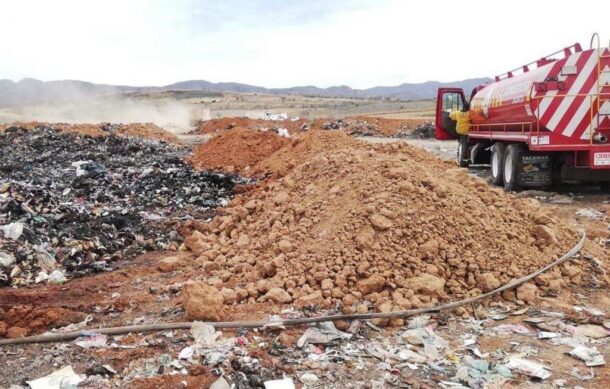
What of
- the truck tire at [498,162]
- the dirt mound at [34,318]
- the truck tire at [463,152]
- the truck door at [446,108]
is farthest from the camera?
the truck door at [446,108]

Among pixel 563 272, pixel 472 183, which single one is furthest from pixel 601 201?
pixel 563 272

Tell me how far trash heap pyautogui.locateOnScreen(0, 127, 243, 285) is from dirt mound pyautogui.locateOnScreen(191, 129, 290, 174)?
921 millimetres

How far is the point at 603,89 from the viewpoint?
9.01 meters

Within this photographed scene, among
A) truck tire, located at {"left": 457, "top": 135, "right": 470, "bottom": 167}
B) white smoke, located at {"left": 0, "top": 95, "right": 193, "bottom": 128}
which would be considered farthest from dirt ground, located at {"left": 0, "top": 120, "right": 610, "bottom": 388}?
white smoke, located at {"left": 0, "top": 95, "right": 193, "bottom": 128}

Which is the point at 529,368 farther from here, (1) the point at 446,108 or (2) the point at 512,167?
(1) the point at 446,108

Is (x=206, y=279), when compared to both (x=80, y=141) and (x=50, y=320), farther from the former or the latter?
(x=80, y=141)

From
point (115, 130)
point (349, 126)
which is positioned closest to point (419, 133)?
point (349, 126)

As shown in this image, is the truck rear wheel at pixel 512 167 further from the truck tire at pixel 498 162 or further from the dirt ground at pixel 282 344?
the dirt ground at pixel 282 344

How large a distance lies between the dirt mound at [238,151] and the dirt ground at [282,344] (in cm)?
752

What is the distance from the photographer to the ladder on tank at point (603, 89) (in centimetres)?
894

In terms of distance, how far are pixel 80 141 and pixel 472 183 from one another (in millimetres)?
14578

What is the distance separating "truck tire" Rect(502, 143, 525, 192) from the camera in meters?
10.1

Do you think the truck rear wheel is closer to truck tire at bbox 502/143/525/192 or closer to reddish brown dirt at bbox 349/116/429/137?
truck tire at bbox 502/143/525/192

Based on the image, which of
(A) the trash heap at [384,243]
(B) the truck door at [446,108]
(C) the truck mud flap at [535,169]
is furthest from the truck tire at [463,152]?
(A) the trash heap at [384,243]
